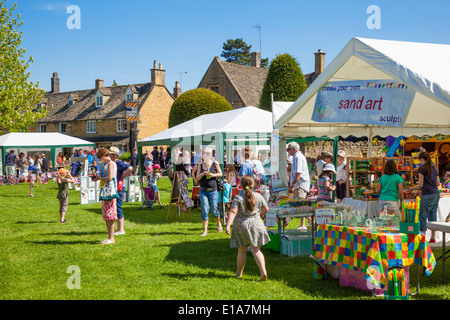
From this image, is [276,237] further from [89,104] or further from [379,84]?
[89,104]

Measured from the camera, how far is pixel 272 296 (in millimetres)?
5480

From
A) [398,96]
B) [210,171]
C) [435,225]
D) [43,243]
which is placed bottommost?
[43,243]

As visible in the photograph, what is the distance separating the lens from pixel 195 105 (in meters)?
34.3

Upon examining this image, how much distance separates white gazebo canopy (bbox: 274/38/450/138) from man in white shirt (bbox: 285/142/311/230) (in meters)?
0.69

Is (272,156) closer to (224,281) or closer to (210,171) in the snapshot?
(210,171)

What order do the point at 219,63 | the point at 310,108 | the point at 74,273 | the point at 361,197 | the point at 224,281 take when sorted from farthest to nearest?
the point at 219,63
the point at 310,108
the point at 361,197
the point at 74,273
the point at 224,281

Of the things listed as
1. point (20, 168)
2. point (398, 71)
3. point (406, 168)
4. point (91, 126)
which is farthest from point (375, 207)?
point (91, 126)

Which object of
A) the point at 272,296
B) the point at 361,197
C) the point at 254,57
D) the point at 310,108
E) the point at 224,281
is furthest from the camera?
the point at 254,57

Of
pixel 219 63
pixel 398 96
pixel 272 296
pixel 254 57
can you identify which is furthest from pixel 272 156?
pixel 254 57

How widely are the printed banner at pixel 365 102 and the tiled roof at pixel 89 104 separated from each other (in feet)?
A: 136

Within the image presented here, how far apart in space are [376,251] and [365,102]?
259cm

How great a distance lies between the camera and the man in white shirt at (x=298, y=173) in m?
9.30

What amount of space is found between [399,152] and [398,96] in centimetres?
820

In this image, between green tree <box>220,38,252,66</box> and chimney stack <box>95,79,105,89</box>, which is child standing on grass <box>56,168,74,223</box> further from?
green tree <box>220,38,252,66</box>
